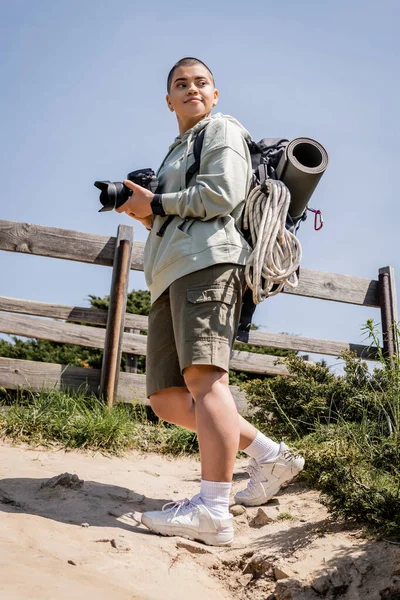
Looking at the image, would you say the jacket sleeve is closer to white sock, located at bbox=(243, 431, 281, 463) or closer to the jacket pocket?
the jacket pocket

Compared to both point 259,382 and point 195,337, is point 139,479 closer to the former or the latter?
point 259,382

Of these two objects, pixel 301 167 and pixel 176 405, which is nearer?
pixel 301 167

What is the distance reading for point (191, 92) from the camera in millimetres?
2959

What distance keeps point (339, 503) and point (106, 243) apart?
11.7ft

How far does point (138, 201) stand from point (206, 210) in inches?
12.7

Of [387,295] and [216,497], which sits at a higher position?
[387,295]

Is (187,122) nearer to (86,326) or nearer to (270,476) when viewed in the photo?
(270,476)

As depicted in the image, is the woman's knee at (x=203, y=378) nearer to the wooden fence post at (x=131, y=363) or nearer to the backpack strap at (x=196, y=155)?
the backpack strap at (x=196, y=155)

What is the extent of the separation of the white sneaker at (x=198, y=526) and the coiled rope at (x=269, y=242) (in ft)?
2.95

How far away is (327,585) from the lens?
7.23 ft

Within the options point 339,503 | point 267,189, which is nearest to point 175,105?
point 267,189

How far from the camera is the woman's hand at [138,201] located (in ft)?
9.07

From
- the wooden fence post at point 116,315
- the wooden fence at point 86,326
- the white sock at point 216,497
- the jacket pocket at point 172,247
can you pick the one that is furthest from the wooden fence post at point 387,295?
the white sock at point 216,497

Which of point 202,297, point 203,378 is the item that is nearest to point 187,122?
point 202,297
